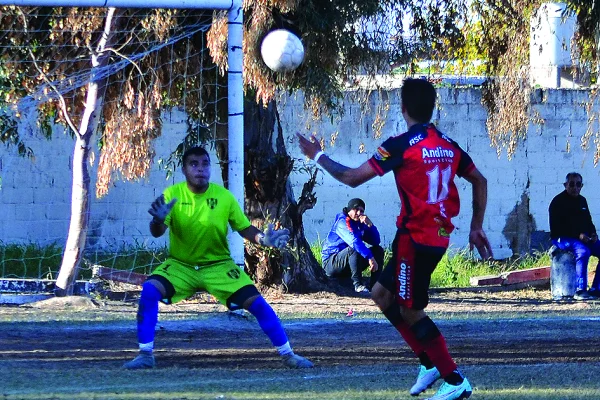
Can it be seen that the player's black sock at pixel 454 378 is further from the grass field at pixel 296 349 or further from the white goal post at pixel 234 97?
the white goal post at pixel 234 97

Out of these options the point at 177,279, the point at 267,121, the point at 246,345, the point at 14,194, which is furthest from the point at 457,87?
the point at 177,279

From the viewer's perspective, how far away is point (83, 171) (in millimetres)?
11750

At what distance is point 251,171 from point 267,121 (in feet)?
2.14

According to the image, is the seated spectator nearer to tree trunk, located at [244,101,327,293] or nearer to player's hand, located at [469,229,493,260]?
tree trunk, located at [244,101,327,293]

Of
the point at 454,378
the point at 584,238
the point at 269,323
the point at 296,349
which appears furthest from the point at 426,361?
the point at 584,238

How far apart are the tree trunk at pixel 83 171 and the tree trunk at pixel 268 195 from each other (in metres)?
1.95

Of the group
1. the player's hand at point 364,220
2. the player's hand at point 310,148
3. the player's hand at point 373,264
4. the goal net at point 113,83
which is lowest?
the player's hand at point 373,264

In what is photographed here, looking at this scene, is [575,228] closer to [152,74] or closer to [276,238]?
[152,74]

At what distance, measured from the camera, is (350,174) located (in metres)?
5.77

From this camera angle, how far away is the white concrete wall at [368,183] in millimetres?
15133

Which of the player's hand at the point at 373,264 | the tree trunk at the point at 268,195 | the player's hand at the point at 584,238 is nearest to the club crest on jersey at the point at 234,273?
the tree trunk at the point at 268,195

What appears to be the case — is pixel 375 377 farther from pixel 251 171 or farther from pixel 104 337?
pixel 251 171

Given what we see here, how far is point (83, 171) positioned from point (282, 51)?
297 cm

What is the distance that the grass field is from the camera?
6172 millimetres
